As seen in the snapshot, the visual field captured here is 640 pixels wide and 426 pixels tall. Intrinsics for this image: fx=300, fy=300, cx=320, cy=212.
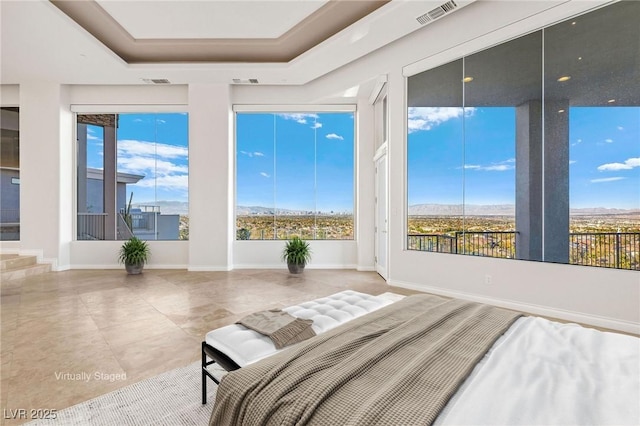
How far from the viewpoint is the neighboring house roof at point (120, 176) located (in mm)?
6613

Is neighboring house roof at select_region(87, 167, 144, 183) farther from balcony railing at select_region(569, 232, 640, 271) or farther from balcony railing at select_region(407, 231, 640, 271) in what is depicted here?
balcony railing at select_region(569, 232, 640, 271)

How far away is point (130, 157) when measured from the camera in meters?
6.70

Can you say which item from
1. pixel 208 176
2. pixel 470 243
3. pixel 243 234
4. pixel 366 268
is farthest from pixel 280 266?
pixel 470 243

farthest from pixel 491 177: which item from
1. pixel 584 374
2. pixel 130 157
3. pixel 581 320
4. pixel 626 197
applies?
pixel 130 157

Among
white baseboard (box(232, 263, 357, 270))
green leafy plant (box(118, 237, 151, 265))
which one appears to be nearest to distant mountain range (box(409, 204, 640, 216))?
white baseboard (box(232, 263, 357, 270))

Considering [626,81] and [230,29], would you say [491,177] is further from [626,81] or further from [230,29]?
[230,29]

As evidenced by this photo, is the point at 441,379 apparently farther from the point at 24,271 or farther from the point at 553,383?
the point at 24,271

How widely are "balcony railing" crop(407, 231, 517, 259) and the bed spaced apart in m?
Result: 2.50

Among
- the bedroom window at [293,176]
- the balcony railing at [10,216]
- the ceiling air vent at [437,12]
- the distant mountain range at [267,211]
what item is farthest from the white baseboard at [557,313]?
the balcony railing at [10,216]

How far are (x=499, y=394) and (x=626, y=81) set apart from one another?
13.1 feet

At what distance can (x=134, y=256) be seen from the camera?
5.96 meters

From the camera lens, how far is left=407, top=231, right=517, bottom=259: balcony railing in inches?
157

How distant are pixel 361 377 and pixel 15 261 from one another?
739 centimetres

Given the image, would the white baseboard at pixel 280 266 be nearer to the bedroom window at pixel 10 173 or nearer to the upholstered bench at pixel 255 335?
the upholstered bench at pixel 255 335
